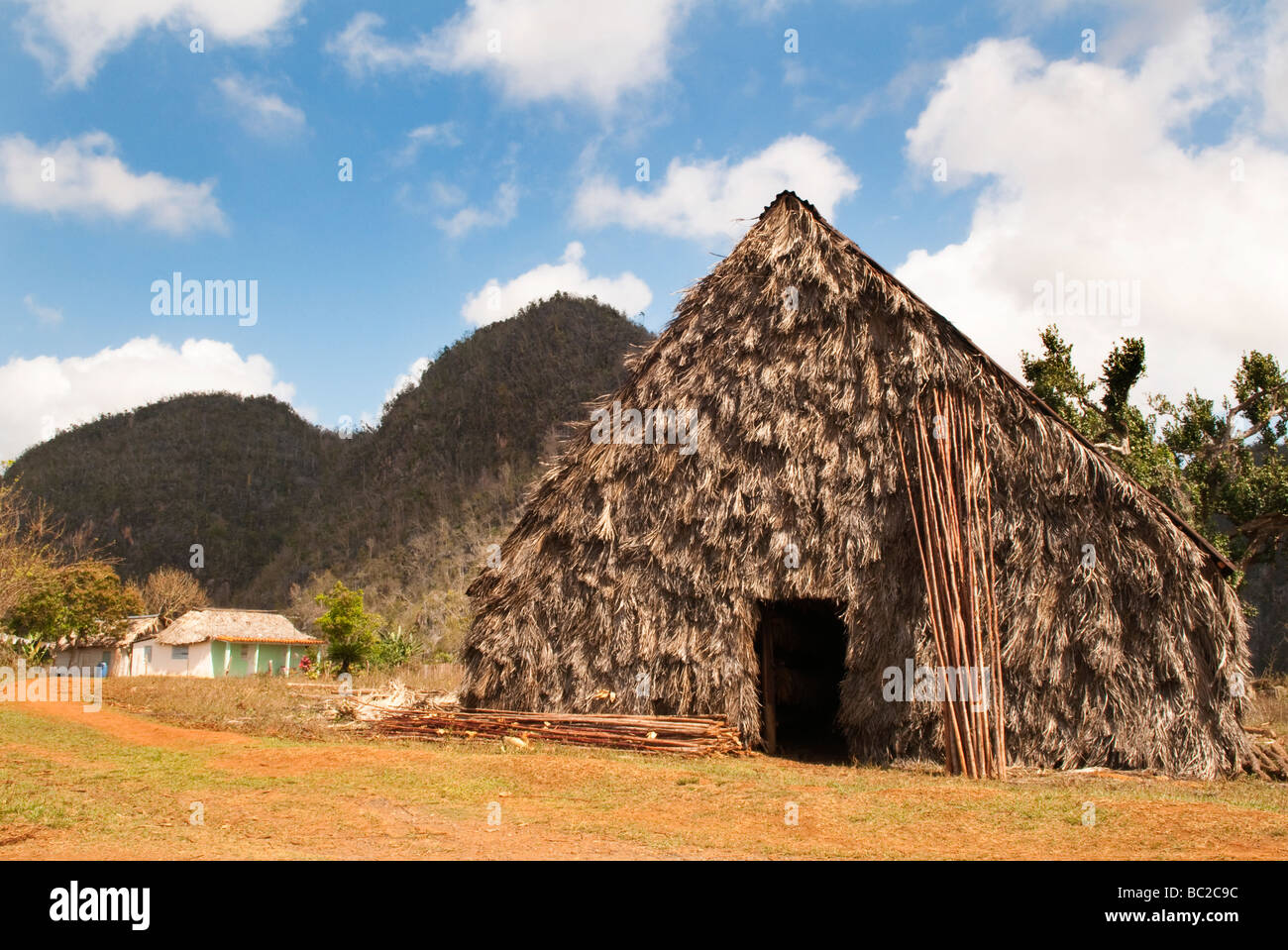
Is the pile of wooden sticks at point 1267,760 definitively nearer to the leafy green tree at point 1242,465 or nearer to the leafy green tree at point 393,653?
the leafy green tree at point 1242,465

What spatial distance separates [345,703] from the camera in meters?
15.6

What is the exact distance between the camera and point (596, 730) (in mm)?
11719

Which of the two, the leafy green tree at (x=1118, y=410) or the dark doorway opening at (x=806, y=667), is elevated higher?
the leafy green tree at (x=1118, y=410)

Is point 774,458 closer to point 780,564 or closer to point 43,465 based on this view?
point 780,564

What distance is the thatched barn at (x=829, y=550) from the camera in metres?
10.4

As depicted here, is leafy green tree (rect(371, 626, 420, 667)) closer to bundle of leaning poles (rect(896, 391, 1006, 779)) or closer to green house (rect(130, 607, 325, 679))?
green house (rect(130, 607, 325, 679))

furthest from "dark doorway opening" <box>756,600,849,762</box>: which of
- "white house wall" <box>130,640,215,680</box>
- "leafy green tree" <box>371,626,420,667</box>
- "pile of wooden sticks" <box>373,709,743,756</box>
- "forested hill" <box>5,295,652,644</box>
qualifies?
"white house wall" <box>130,640,215,680</box>

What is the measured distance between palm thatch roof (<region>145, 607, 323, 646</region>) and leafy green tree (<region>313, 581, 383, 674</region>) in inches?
436

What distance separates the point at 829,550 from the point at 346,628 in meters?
20.9

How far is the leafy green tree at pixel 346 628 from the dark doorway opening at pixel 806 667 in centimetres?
1654

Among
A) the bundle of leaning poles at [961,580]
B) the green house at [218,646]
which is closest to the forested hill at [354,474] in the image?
the green house at [218,646]

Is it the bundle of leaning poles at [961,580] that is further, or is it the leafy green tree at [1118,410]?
the leafy green tree at [1118,410]

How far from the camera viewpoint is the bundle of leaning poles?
33.6 ft
